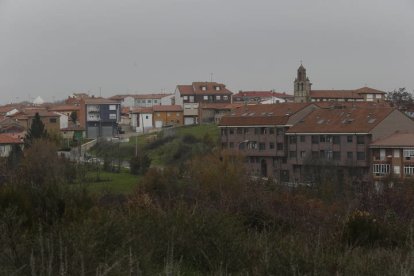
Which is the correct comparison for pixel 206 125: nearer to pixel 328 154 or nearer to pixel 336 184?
pixel 328 154

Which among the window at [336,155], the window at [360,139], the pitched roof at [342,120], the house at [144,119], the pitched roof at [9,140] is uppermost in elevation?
the house at [144,119]

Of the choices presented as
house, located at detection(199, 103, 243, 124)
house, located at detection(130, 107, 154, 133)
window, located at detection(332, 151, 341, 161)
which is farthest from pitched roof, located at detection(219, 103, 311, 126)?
house, located at detection(130, 107, 154, 133)

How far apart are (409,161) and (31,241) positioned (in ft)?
99.9

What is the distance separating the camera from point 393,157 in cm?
3481

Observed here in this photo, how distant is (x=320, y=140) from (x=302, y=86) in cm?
2399

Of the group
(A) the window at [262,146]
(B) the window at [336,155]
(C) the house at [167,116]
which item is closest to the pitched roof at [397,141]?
(B) the window at [336,155]

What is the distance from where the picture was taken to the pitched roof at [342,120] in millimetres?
37250

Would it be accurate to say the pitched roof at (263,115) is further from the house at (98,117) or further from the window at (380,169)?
the house at (98,117)

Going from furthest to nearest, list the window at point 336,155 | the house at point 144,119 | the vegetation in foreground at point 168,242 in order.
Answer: the house at point 144,119 < the window at point 336,155 < the vegetation in foreground at point 168,242

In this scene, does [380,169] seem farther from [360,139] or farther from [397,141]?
[360,139]

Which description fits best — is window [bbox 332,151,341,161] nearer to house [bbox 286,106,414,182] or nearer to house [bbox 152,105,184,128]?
house [bbox 286,106,414,182]

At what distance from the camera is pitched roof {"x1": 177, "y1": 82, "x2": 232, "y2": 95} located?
226 ft

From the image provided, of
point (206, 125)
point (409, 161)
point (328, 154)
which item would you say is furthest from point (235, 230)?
point (206, 125)

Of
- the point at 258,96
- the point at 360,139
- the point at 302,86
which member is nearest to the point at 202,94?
the point at 302,86
